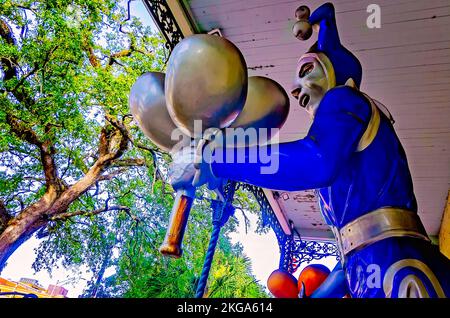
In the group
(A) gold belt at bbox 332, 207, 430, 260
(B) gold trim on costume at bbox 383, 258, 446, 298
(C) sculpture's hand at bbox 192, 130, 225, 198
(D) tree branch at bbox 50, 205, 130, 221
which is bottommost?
(B) gold trim on costume at bbox 383, 258, 446, 298

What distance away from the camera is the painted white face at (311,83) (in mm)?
943

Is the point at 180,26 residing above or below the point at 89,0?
below

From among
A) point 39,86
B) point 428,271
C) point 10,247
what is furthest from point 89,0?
point 428,271

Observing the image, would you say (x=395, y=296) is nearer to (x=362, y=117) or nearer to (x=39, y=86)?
(x=362, y=117)

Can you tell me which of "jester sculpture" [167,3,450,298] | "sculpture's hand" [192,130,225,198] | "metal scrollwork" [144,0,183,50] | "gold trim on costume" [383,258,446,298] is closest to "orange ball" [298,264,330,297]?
"jester sculpture" [167,3,450,298]

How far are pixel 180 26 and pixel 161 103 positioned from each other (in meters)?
1.43

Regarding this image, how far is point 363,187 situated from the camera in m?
0.77

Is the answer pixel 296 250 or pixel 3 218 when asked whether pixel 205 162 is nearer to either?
pixel 296 250

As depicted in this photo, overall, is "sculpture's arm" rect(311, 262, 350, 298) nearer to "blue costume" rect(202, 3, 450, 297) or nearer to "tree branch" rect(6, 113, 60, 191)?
"blue costume" rect(202, 3, 450, 297)

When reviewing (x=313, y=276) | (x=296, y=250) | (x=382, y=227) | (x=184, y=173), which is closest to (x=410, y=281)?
(x=382, y=227)

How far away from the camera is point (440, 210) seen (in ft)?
10.5

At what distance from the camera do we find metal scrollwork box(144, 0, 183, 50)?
196 cm

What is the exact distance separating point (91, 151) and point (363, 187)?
28.7 ft

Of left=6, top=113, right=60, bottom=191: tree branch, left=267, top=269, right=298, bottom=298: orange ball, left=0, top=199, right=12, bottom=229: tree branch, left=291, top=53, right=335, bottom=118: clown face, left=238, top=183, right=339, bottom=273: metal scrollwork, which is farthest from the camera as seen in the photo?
left=6, top=113, right=60, bottom=191: tree branch
